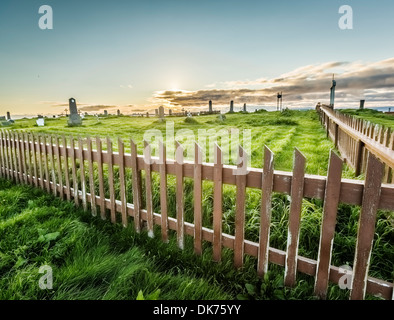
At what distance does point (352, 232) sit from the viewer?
9.17 ft

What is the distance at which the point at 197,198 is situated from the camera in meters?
2.63

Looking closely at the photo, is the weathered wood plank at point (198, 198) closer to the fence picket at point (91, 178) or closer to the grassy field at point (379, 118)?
the fence picket at point (91, 178)

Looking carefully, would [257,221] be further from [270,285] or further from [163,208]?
[163,208]

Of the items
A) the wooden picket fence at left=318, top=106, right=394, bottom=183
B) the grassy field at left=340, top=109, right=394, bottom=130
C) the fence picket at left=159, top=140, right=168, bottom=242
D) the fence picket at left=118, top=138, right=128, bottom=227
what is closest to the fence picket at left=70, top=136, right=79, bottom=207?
the fence picket at left=118, top=138, right=128, bottom=227

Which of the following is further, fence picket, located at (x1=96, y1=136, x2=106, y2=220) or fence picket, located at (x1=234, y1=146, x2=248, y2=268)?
fence picket, located at (x1=96, y1=136, x2=106, y2=220)

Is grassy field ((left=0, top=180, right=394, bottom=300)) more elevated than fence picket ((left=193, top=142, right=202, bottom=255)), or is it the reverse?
fence picket ((left=193, top=142, right=202, bottom=255))

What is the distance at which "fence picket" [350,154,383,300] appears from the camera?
1.73 meters

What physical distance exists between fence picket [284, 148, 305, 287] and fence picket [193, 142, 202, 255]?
922mm

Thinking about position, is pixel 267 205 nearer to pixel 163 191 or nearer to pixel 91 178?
pixel 163 191

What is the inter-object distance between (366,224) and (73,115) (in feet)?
70.6

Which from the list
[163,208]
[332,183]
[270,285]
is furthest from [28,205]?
[332,183]

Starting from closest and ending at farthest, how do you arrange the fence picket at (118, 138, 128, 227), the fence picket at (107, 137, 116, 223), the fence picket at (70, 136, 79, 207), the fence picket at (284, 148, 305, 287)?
1. the fence picket at (284, 148, 305, 287)
2. the fence picket at (118, 138, 128, 227)
3. the fence picket at (107, 137, 116, 223)
4. the fence picket at (70, 136, 79, 207)

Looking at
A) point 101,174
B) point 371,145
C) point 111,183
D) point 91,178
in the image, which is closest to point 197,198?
point 111,183

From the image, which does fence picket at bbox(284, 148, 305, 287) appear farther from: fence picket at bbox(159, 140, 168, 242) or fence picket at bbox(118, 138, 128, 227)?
fence picket at bbox(118, 138, 128, 227)
